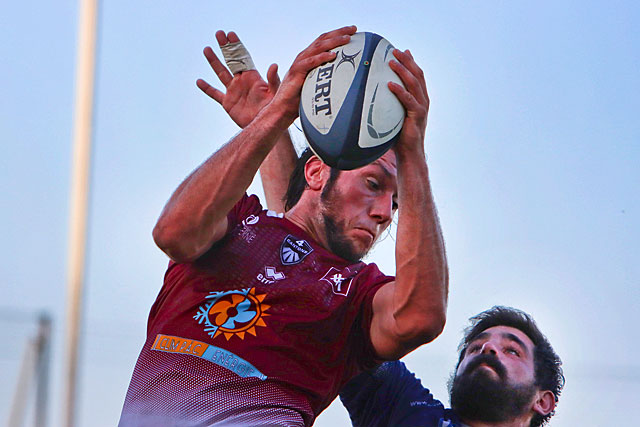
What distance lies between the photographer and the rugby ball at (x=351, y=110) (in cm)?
305

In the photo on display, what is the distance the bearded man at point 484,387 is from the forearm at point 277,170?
2.98ft

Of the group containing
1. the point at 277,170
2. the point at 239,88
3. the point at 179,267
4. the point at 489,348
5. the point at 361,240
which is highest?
the point at 239,88

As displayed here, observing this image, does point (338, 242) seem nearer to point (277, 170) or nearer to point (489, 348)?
point (277, 170)

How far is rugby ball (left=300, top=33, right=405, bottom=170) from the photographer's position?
10.0 ft

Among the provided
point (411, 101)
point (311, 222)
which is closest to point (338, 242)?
point (311, 222)

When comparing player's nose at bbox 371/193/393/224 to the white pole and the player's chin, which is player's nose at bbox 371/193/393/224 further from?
the white pole

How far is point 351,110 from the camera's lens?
305cm

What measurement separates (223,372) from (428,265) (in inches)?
31.3

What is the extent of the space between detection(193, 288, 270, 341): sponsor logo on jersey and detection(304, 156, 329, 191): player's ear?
0.63 meters

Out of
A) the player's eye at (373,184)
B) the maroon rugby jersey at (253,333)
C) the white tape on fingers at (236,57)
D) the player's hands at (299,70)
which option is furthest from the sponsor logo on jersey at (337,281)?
the white tape on fingers at (236,57)

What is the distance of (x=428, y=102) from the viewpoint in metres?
3.18

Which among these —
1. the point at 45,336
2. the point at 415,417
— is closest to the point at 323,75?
the point at 45,336

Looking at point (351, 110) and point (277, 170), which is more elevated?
point (277, 170)

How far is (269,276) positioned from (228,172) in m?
0.48
